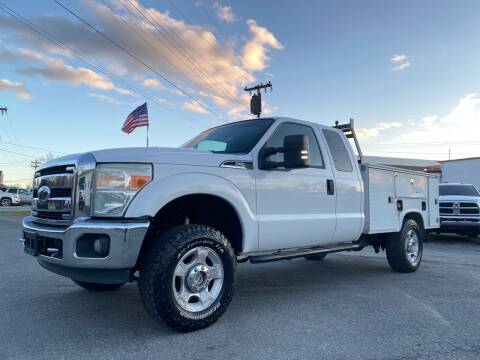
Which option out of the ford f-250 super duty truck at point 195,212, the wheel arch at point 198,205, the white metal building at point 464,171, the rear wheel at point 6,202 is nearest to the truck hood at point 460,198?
the ford f-250 super duty truck at point 195,212

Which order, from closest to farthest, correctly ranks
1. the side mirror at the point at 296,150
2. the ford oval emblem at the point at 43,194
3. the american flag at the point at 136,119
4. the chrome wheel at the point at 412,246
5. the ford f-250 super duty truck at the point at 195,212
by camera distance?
the ford f-250 super duty truck at the point at 195,212 → the ford oval emblem at the point at 43,194 → the side mirror at the point at 296,150 → the chrome wheel at the point at 412,246 → the american flag at the point at 136,119

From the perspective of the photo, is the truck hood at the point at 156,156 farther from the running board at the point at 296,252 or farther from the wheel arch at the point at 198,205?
the running board at the point at 296,252

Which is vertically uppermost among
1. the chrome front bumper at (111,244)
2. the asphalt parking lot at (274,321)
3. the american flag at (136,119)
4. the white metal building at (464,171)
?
the american flag at (136,119)

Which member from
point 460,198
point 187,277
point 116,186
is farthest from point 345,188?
Result: point 460,198

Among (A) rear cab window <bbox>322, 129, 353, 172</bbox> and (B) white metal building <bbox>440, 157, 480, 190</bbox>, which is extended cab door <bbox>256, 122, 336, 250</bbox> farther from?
(B) white metal building <bbox>440, 157, 480, 190</bbox>

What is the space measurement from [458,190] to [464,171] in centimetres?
1324

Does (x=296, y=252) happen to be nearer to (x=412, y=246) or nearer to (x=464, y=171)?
(x=412, y=246)

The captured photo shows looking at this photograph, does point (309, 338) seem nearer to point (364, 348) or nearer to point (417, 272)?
point (364, 348)

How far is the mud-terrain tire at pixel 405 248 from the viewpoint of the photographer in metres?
6.26

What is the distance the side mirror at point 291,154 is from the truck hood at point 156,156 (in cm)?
45

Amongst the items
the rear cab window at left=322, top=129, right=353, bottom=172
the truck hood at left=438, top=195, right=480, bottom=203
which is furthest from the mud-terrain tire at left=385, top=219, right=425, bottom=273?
the truck hood at left=438, top=195, right=480, bottom=203

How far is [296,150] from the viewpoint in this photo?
12.9 feet

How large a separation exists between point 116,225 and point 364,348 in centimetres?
217

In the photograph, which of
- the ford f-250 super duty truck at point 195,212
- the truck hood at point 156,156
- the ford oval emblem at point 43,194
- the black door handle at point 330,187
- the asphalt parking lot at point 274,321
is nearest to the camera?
the asphalt parking lot at point 274,321
